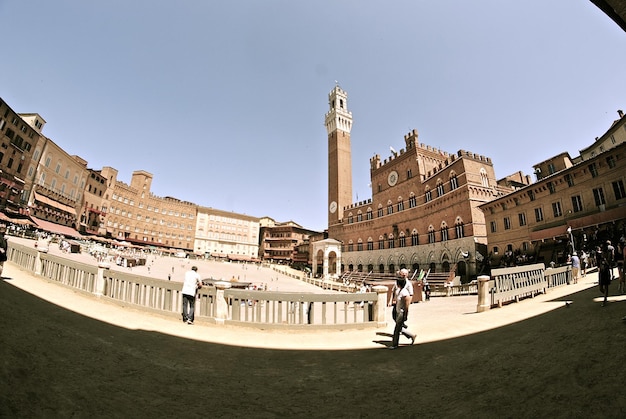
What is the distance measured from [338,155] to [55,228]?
154 feet

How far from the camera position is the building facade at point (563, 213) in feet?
57.0

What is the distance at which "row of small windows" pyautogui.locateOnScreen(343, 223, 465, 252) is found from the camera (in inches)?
1118

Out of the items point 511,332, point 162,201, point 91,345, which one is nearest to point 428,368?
point 511,332

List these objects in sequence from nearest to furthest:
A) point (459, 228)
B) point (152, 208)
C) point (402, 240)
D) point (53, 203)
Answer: point (459, 228) → point (402, 240) → point (53, 203) → point (152, 208)

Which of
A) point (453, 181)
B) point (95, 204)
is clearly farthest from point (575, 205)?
point (95, 204)

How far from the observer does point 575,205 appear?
19.8 meters

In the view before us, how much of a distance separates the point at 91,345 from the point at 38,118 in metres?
53.0

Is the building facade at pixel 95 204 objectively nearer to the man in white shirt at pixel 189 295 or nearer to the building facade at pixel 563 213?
the man in white shirt at pixel 189 295

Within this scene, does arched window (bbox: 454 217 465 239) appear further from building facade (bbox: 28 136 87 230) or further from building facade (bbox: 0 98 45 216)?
Result: building facade (bbox: 28 136 87 230)

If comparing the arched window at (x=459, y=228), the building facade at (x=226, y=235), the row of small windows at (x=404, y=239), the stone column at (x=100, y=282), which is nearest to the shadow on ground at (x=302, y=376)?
the stone column at (x=100, y=282)

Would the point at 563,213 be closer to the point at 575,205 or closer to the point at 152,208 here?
the point at 575,205

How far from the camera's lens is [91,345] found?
398cm

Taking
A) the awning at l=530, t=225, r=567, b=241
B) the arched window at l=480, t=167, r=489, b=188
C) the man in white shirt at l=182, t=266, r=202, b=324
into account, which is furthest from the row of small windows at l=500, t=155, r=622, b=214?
the man in white shirt at l=182, t=266, r=202, b=324

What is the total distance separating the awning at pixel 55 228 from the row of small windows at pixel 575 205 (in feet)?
181
